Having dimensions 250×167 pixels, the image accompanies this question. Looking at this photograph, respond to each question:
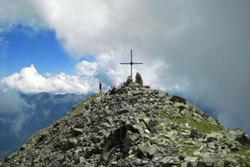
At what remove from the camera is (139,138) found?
4859cm

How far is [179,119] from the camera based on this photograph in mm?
59000

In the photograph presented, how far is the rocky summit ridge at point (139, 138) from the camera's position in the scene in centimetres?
4212

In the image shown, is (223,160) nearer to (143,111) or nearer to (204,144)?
(204,144)

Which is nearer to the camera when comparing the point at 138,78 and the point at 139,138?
the point at 139,138

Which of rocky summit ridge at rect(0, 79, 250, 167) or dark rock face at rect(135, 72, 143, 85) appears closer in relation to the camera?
rocky summit ridge at rect(0, 79, 250, 167)

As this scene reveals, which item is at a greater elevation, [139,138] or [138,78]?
[138,78]

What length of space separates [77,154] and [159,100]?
1910 centimetres

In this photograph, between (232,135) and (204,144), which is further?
(232,135)

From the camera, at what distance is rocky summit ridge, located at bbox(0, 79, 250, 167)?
42.1m

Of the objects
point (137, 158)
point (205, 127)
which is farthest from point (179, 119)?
point (137, 158)

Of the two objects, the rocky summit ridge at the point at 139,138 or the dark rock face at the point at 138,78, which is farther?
the dark rock face at the point at 138,78

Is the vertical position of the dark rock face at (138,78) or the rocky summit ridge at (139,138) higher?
the dark rock face at (138,78)

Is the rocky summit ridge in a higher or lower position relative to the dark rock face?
lower

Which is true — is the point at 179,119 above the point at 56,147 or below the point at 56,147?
above
